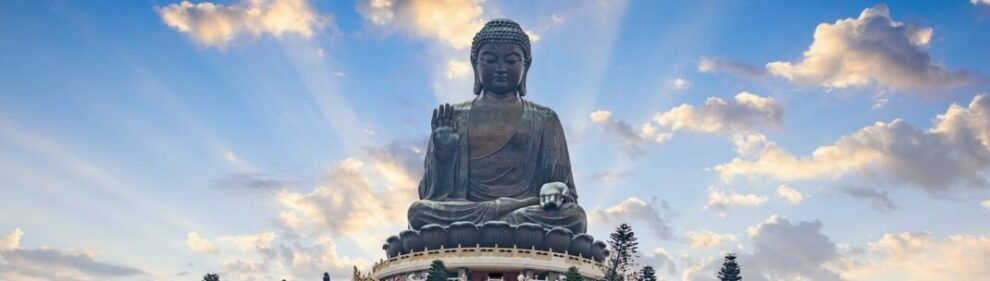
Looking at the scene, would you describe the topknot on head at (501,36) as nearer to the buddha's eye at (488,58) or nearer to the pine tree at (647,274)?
the buddha's eye at (488,58)

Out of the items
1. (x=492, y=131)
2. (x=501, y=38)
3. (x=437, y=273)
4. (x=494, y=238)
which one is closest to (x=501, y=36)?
(x=501, y=38)

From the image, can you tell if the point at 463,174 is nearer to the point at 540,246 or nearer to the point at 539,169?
the point at 539,169

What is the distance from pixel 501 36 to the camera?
43375 millimetres

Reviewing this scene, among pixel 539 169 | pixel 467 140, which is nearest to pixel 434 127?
pixel 467 140

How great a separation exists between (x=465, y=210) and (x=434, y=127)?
14.0 ft

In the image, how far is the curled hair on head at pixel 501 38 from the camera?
4344cm

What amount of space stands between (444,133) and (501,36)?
4.72 m

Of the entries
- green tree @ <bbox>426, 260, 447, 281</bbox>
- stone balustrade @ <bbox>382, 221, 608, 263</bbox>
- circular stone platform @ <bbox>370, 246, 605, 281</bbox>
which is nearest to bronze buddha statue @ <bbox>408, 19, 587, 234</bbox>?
stone balustrade @ <bbox>382, 221, 608, 263</bbox>

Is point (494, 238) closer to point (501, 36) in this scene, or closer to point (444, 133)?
point (444, 133)

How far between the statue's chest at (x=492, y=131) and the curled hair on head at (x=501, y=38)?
5.06 ft

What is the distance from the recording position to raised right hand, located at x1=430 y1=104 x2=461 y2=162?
135 feet

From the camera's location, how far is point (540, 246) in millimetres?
37312

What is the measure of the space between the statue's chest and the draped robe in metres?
0.06

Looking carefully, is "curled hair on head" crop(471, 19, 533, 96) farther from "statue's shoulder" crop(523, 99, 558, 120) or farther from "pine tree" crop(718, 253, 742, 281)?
"pine tree" crop(718, 253, 742, 281)
